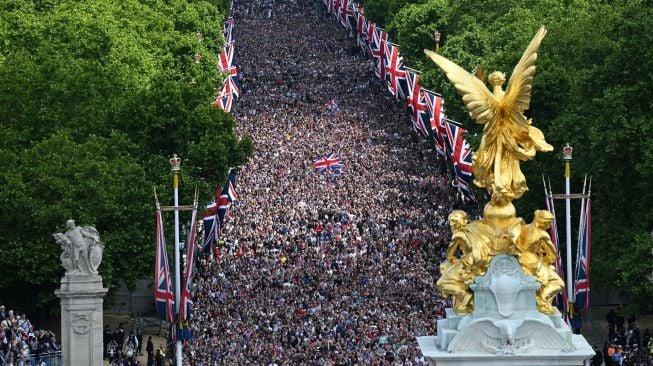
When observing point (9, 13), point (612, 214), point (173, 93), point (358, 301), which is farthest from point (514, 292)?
point (9, 13)

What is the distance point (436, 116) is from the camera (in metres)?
122

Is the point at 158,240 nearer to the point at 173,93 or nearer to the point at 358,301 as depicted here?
the point at 358,301

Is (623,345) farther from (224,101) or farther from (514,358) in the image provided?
(224,101)

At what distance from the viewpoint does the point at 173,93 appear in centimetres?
11562

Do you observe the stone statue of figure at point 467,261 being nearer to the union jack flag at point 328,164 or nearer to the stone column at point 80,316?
the stone column at point 80,316

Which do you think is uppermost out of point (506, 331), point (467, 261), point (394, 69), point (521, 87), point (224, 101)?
point (394, 69)

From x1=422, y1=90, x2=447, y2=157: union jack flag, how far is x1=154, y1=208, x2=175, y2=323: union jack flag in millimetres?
36599

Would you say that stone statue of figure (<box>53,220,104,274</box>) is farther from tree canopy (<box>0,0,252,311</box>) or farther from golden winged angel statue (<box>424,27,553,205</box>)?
golden winged angel statue (<box>424,27,553,205</box>)

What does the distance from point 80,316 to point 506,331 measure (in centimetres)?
2973

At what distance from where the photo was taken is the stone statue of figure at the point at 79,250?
81938 mm

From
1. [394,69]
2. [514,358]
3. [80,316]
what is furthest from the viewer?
[394,69]

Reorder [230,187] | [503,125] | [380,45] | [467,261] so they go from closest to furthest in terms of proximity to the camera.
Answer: [467,261]
[503,125]
[230,187]
[380,45]

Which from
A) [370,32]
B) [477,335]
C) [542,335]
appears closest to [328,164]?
[370,32]

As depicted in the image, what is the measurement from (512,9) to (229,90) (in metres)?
18.2
